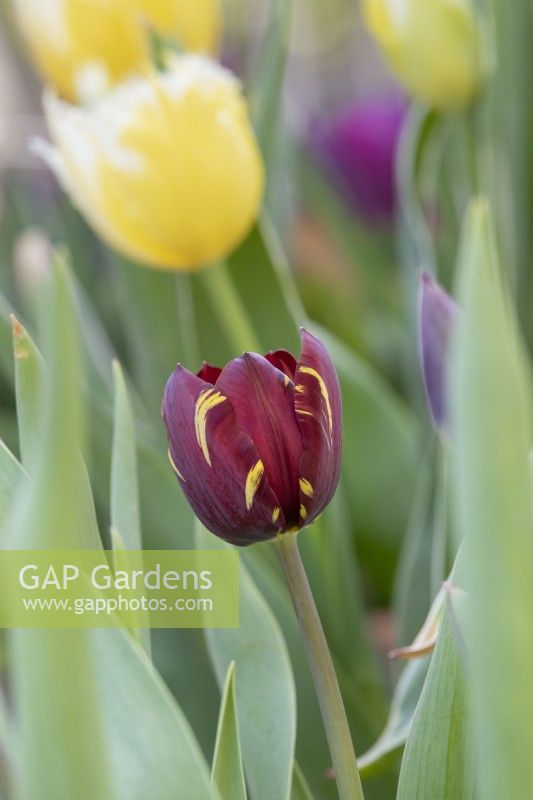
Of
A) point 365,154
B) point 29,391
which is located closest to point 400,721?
point 29,391

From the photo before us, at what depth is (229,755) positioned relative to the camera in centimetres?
21

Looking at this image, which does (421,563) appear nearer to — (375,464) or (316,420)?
(375,464)

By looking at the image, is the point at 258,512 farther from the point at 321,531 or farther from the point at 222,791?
the point at 321,531

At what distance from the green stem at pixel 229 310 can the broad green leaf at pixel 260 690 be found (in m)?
0.18

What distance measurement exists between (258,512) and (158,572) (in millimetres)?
55

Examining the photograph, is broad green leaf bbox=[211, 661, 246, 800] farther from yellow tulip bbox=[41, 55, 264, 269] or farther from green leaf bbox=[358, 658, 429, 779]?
yellow tulip bbox=[41, 55, 264, 269]

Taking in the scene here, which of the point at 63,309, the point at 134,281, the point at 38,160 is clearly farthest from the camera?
the point at 38,160

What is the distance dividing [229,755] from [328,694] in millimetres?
25

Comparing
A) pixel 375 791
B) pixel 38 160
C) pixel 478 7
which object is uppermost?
pixel 38 160

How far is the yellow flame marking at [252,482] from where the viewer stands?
20cm

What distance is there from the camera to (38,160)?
766 millimetres

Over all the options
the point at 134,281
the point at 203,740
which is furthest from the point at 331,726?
the point at 134,281

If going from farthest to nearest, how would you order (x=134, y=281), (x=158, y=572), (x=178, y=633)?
(x=134, y=281), (x=178, y=633), (x=158, y=572)

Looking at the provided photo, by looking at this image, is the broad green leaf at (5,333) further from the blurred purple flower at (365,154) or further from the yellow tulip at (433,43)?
the blurred purple flower at (365,154)
